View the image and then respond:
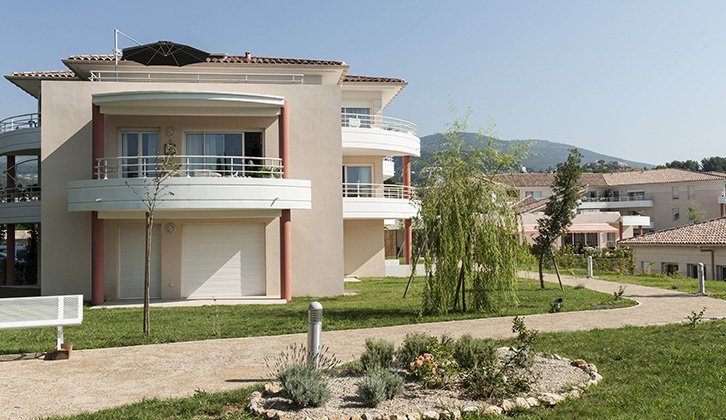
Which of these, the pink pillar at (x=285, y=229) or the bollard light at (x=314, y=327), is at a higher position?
the pink pillar at (x=285, y=229)

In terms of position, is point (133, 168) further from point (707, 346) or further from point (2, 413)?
point (707, 346)

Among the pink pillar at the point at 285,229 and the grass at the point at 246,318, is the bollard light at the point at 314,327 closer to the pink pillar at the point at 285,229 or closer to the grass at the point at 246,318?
the grass at the point at 246,318

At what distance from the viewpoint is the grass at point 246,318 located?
12.3m

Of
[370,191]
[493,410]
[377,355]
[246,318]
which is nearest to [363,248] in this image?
[370,191]

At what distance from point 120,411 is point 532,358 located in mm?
5647

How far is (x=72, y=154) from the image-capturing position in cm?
2020

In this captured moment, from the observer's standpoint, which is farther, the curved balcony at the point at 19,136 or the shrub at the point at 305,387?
the curved balcony at the point at 19,136

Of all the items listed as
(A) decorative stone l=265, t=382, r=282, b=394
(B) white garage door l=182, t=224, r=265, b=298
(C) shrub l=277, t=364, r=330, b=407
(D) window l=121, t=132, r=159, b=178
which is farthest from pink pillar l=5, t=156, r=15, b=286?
(C) shrub l=277, t=364, r=330, b=407

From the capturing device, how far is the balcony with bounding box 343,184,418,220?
26.7m

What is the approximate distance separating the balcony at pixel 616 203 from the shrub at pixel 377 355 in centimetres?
7251

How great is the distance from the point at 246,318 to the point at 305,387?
26.9ft

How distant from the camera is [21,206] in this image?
76.4 ft

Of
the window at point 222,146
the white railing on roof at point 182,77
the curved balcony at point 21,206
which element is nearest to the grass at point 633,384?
the window at point 222,146

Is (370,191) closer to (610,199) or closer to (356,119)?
(356,119)
